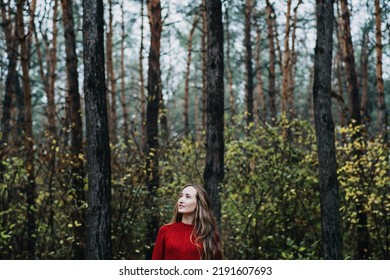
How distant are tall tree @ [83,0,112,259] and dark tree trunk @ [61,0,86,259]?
2181 millimetres

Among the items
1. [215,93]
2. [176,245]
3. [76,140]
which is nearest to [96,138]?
[215,93]

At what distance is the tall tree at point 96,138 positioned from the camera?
295 inches

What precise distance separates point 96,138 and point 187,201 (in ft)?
9.65

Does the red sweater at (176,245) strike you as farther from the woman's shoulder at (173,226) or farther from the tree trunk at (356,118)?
the tree trunk at (356,118)

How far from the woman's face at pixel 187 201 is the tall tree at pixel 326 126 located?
13.4 ft

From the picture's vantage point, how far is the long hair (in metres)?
4.84

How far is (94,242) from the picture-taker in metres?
7.47

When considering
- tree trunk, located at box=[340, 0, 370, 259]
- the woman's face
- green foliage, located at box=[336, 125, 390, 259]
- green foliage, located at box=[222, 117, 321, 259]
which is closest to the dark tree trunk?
green foliage, located at box=[222, 117, 321, 259]

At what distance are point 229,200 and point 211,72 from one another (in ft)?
9.65

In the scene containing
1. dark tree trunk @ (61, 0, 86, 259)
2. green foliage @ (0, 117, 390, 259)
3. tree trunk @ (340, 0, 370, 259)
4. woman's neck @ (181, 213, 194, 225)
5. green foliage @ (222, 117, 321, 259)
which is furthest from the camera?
green foliage @ (222, 117, 321, 259)

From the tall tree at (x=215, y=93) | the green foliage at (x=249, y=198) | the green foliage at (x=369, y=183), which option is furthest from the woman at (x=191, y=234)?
the green foliage at (x=369, y=183)

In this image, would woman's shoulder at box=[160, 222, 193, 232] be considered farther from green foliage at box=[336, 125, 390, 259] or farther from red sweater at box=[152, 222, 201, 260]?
green foliage at box=[336, 125, 390, 259]
